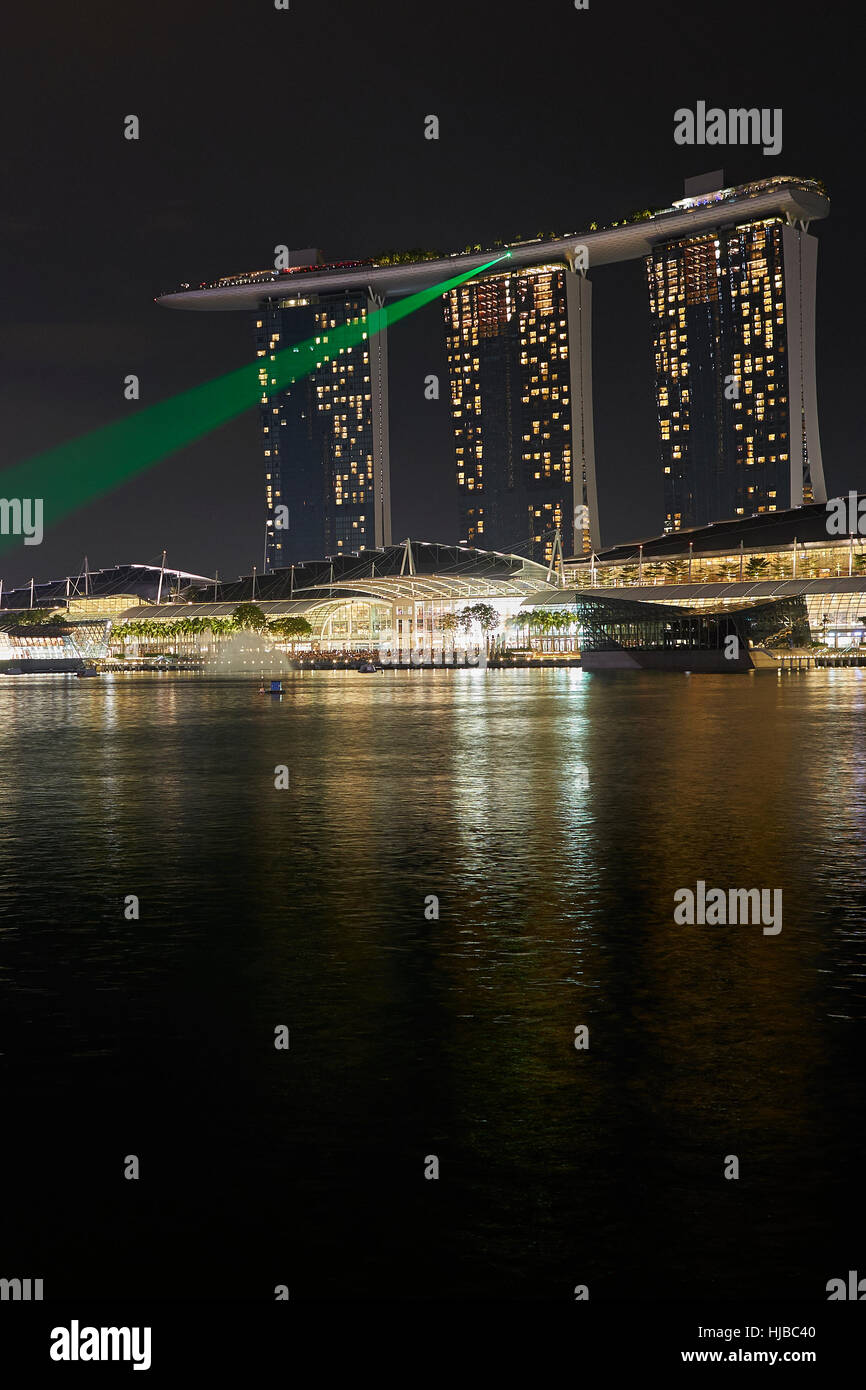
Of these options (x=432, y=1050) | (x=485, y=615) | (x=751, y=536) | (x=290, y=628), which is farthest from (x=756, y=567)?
(x=432, y=1050)

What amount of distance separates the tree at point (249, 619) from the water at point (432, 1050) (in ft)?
519

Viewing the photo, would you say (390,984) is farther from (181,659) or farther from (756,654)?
(181,659)

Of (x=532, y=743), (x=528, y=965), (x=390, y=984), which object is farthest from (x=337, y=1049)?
(x=532, y=743)

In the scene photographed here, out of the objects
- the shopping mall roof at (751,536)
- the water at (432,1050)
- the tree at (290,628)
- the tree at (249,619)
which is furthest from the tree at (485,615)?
the water at (432,1050)

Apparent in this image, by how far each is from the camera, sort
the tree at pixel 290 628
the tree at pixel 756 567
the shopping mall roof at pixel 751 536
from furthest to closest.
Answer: the tree at pixel 290 628 < the tree at pixel 756 567 < the shopping mall roof at pixel 751 536

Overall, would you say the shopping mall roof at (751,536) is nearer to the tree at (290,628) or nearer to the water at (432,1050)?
the tree at (290,628)

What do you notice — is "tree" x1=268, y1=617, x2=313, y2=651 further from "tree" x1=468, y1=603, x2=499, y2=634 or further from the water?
the water

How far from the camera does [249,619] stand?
17900cm

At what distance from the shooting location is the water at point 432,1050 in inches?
241

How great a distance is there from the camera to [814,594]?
484ft

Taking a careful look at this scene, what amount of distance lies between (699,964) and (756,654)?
95131mm

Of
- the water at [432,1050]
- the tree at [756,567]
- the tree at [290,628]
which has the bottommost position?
the water at [432,1050]

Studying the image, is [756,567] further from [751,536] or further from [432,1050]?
[432,1050]

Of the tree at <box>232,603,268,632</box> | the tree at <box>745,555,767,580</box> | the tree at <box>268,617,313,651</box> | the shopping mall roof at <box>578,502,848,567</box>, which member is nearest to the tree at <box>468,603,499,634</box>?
the tree at <box>268,617,313,651</box>
